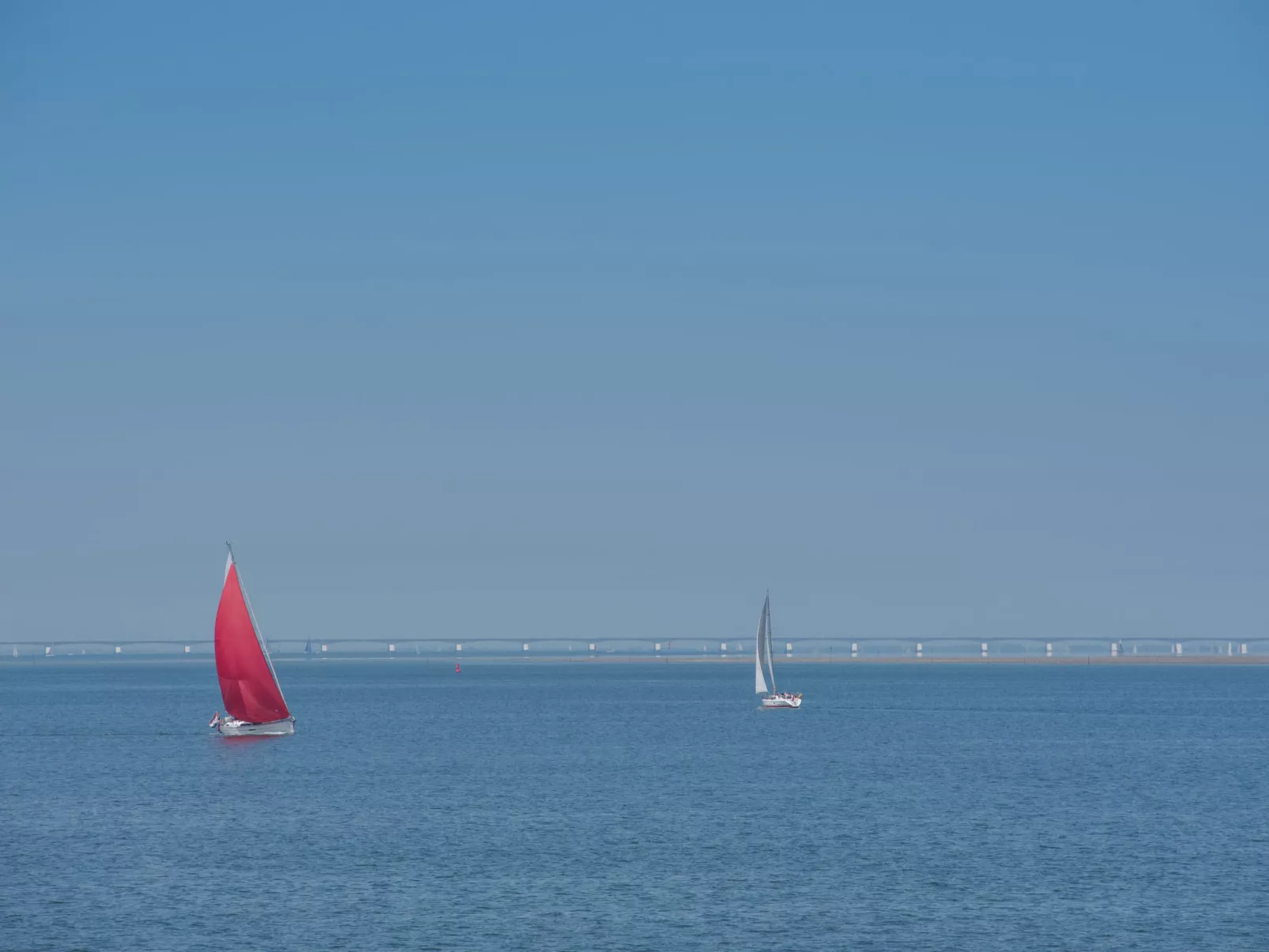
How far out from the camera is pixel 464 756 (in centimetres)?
9931

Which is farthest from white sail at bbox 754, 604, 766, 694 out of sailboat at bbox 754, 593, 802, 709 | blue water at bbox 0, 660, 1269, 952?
blue water at bbox 0, 660, 1269, 952

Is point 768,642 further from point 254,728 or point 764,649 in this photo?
point 254,728

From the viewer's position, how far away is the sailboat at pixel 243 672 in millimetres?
97750

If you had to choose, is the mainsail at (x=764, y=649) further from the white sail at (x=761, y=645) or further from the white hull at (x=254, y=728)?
the white hull at (x=254, y=728)

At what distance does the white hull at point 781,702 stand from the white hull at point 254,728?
5701cm

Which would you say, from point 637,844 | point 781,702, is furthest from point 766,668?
point 637,844

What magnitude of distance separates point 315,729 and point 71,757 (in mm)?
32393

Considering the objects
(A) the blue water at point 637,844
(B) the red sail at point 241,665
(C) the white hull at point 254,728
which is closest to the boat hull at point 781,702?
(A) the blue water at point 637,844

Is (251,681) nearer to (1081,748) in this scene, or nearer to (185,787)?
(185,787)

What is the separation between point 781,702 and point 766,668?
5.89m

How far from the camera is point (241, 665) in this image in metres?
101

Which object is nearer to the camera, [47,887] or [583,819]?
[47,887]

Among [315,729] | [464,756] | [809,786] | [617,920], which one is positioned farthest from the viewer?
[315,729]

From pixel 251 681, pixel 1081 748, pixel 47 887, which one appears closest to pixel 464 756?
pixel 251 681
